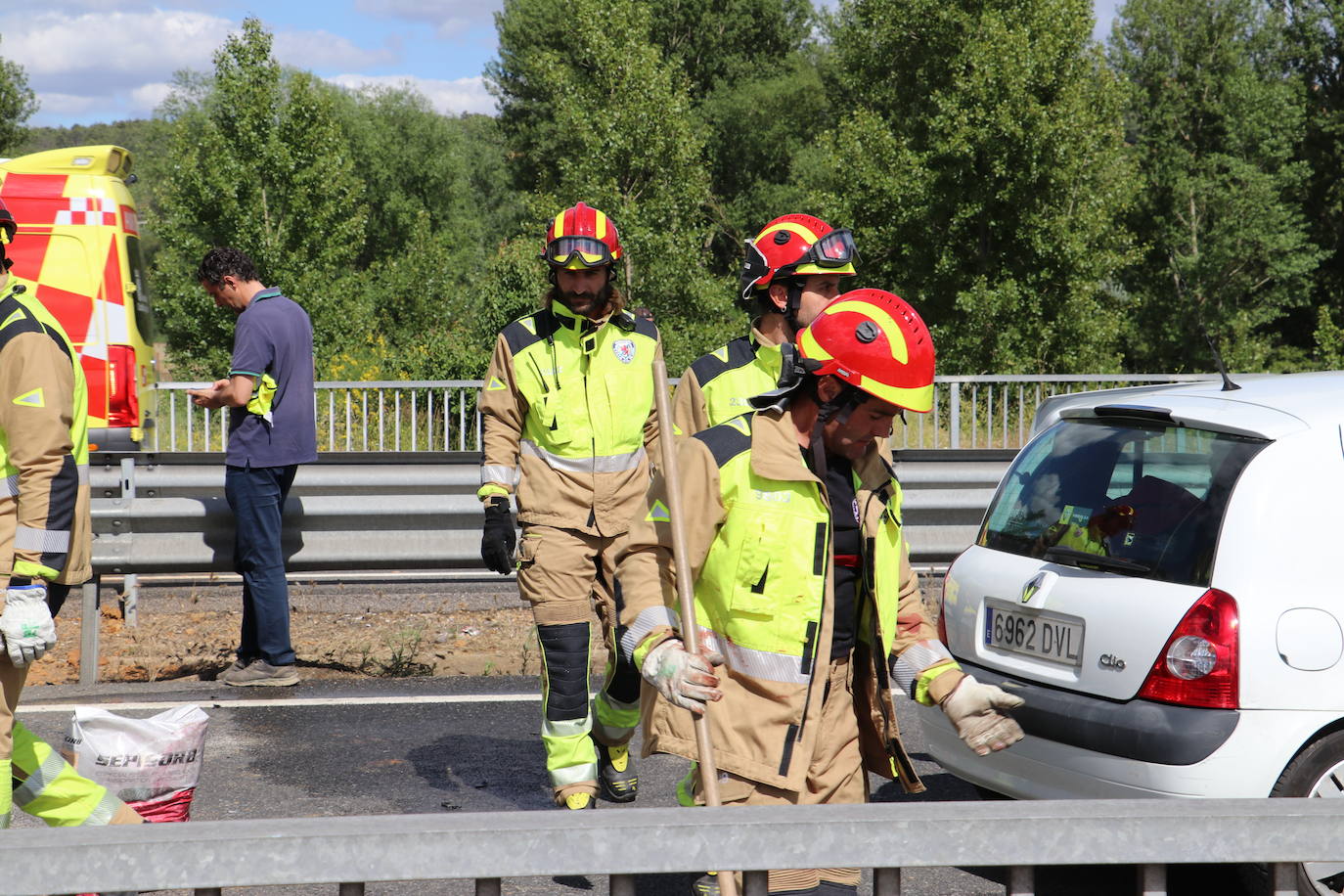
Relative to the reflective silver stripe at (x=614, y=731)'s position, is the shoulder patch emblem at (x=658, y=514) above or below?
above

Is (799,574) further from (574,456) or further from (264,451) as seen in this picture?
(264,451)

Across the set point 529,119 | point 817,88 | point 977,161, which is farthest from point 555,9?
point 977,161

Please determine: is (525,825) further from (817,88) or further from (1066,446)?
(817,88)

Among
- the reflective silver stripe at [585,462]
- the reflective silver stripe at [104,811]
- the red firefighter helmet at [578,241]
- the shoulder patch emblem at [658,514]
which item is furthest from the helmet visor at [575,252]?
the reflective silver stripe at [104,811]

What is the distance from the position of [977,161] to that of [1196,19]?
64.6 feet

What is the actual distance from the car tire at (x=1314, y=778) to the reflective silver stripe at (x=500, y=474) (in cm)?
262

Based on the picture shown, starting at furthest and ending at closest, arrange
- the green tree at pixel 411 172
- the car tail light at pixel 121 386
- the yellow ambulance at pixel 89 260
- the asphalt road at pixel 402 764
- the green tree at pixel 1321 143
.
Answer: the green tree at pixel 411 172 < the green tree at pixel 1321 143 < the car tail light at pixel 121 386 < the yellow ambulance at pixel 89 260 < the asphalt road at pixel 402 764

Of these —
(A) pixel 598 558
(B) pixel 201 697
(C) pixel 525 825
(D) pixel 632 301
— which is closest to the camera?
(C) pixel 525 825

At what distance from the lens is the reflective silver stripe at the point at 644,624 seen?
2.82 metres

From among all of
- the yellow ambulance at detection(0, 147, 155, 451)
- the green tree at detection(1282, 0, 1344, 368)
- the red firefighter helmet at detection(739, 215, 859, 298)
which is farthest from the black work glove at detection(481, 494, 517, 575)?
the green tree at detection(1282, 0, 1344, 368)

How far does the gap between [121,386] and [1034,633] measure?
9006mm

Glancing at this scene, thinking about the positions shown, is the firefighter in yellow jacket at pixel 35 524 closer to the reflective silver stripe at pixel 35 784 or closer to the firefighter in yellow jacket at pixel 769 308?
the reflective silver stripe at pixel 35 784

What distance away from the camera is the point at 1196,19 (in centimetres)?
4634

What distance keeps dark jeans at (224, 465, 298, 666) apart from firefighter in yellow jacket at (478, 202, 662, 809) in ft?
6.47
